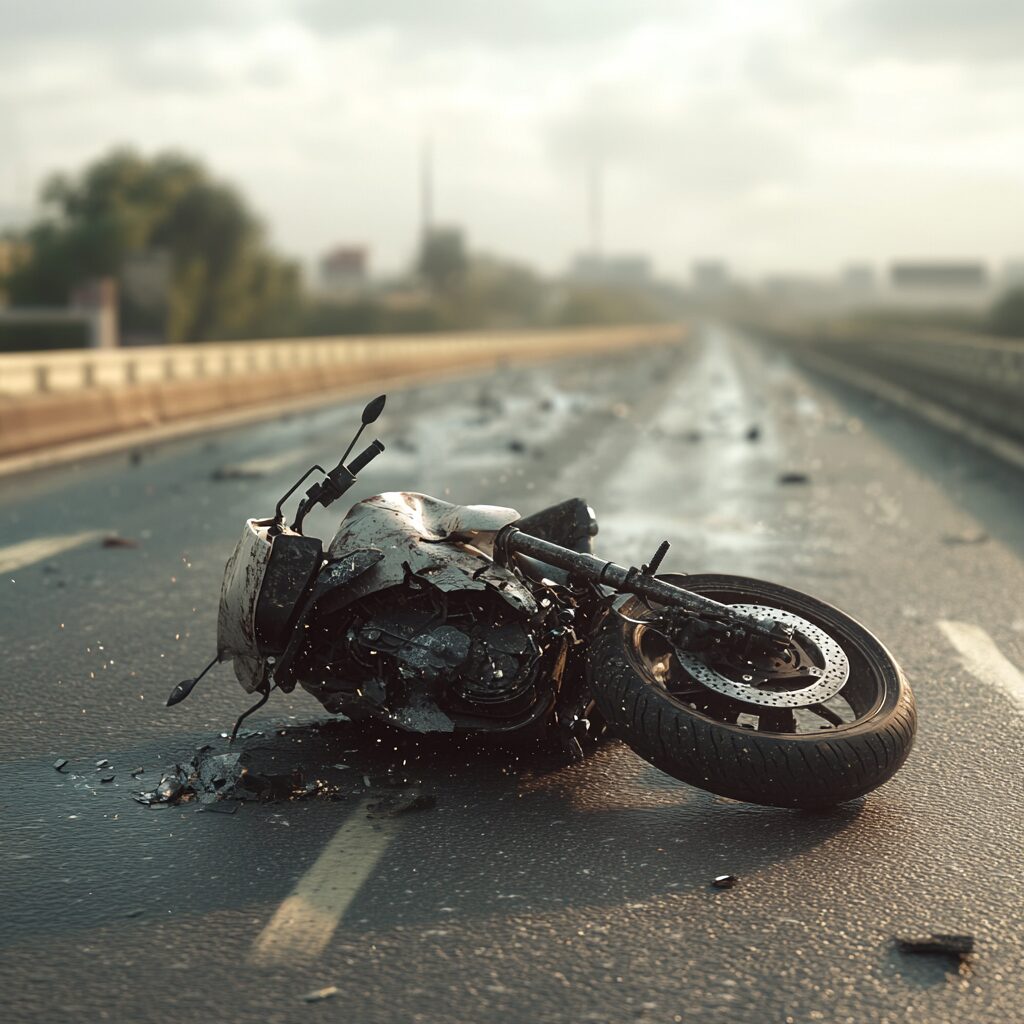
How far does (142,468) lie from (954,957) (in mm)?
12383

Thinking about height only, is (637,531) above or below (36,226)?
below

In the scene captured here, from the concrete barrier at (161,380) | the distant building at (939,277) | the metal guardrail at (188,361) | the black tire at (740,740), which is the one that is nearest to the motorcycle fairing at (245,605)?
the black tire at (740,740)

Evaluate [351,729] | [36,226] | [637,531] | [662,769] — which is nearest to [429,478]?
[637,531]

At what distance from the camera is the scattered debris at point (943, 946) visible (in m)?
3.47

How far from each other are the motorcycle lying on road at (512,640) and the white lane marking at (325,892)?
1.57 ft

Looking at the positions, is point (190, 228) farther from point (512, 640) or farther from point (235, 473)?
point (512, 640)

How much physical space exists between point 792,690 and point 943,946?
1.24m

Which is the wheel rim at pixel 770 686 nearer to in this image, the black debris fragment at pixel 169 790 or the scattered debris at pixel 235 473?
the black debris fragment at pixel 169 790

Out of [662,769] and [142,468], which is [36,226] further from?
[662,769]

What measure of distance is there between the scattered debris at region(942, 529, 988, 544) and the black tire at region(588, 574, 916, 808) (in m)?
6.20

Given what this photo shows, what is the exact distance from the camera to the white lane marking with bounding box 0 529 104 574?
29.6ft

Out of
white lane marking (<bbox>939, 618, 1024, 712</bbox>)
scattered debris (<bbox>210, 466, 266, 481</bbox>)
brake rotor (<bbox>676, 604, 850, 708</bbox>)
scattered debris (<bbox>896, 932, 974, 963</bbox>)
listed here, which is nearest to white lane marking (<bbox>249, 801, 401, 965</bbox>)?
brake rotor (<bbox>676, 604, 850, 708</bbox>)

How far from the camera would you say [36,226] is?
278ft

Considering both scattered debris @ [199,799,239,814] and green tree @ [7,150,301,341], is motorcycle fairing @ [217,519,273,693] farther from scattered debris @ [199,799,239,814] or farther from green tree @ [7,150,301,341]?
green tree @ [7,150,301,341]
